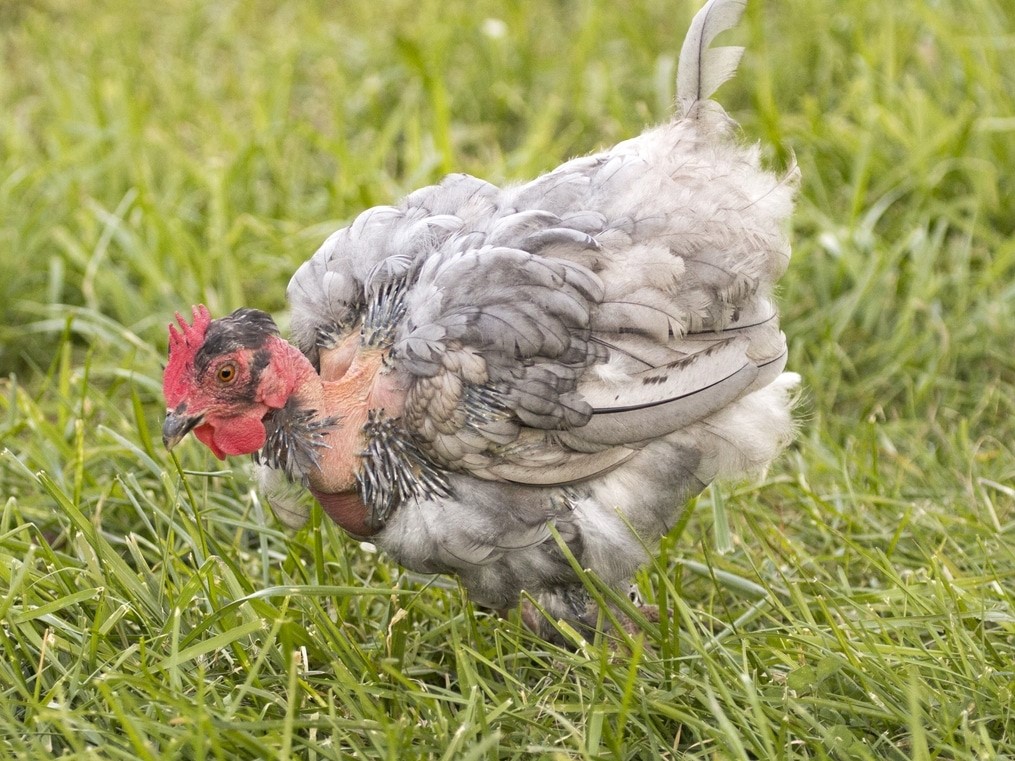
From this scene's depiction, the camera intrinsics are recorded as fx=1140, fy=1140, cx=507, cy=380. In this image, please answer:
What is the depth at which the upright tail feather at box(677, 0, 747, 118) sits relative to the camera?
274 centimetres

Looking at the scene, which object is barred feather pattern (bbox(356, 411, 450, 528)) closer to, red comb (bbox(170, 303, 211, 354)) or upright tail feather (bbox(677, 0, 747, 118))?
red comb (bbox(170, 303, 211, 354))

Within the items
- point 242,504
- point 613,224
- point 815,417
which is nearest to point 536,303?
point 613,224

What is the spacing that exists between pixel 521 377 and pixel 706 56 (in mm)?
972

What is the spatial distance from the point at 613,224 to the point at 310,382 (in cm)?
76

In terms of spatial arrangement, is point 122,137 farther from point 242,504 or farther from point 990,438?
point 990,438

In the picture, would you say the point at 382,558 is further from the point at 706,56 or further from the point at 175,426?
the point at 706,56

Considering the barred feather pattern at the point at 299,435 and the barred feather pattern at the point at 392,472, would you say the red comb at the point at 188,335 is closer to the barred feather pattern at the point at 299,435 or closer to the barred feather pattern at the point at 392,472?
the barred feather pattern at the point at 299,435

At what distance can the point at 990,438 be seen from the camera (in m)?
3.41

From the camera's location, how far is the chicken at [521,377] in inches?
95.3

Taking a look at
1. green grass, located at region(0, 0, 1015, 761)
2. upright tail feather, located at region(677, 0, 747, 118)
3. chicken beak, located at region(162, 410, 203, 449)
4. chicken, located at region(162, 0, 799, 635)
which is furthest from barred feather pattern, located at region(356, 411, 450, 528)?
upright tail feather, located at region(677, 0, 747, 118)

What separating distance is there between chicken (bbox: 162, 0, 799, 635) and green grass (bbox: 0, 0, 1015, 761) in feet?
0.72

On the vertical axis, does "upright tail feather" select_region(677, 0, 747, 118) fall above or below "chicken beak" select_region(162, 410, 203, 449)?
above

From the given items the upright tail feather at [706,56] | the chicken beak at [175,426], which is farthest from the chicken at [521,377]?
the upright tail feather at [706,56]

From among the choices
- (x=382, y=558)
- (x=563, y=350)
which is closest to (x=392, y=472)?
(x=563, y=350)
